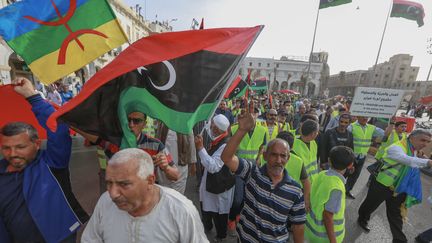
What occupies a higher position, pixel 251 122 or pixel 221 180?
pixel 251 122

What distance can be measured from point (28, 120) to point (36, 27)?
3.35ft

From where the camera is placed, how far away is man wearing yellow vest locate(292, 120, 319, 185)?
10.0 ft

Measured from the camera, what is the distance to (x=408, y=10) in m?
13.6

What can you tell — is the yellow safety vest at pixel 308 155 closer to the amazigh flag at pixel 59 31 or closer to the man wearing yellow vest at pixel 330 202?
the man wearing yellow vest at pixel 330 202

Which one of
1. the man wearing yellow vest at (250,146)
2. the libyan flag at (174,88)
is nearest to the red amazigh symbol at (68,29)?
the libyan flag at (174,88)

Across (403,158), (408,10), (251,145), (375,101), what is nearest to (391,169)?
(403,158)

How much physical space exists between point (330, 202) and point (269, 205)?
620 millimetres

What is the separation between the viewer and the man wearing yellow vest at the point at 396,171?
3059 millimetres

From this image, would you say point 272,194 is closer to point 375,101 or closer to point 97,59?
point 375,101

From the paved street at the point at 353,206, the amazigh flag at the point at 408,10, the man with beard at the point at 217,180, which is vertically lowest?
the paved street at the point at 353,206

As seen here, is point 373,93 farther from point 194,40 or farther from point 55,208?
point 55,208

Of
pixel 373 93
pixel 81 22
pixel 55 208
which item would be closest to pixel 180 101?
pixel 55 208

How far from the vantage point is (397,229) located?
10.8 feet

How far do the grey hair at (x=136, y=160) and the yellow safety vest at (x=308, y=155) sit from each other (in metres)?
2.34
